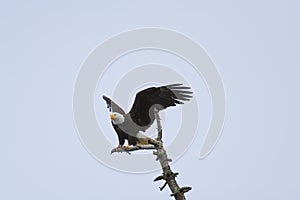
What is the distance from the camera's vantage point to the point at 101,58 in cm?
1249

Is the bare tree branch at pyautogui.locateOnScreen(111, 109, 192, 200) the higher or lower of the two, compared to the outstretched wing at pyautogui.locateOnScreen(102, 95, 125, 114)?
lower

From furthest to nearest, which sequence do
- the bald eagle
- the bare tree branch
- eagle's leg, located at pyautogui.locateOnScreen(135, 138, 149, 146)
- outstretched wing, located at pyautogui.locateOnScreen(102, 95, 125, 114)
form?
outstretched wing, located at pyautogui.locateOnScreen(102, 95, 125, 114), the bald eagle, eagle's leg, located at pyautogui.locateOnScreen(135, 138, 149, 146), the bare tree branch

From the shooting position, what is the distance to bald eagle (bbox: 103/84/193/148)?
9.60m

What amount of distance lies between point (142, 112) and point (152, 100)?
37 cm

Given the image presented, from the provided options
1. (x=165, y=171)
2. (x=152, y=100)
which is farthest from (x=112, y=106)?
(x=165, y=171)

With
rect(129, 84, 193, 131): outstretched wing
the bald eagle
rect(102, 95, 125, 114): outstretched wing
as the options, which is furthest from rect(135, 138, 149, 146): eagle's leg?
rect(102, 95, 125, 114): outstretched wing

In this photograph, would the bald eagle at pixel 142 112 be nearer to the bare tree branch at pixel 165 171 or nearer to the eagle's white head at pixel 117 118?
the eagle's white head at pixel 117 118

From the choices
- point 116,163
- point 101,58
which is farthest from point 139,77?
point 116,163

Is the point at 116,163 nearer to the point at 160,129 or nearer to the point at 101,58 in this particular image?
the point at 160,129

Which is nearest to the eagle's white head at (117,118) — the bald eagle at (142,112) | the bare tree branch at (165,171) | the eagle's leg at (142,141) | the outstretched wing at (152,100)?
the bald eagle at (142,112)

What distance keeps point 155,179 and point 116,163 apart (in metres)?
1.81

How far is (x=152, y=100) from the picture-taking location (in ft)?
31.7

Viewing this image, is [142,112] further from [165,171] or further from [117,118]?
[165,171]

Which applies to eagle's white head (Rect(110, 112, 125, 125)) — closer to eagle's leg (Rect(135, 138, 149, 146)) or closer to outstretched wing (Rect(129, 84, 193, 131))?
outstretched wing (Rect(129, 84, 193, 131))
